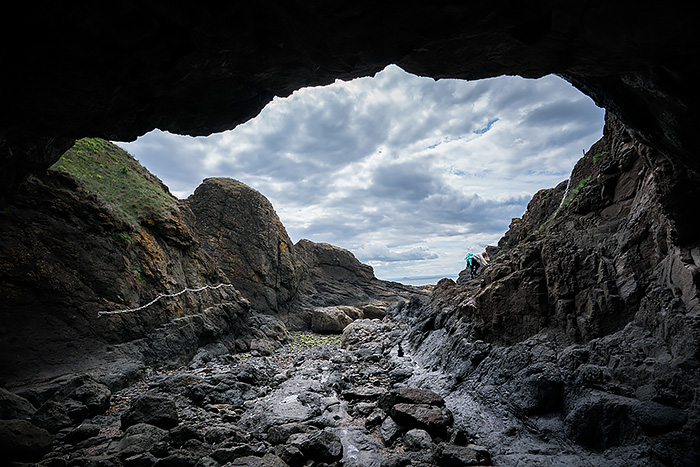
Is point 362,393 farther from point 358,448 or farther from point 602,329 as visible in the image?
point 602,329

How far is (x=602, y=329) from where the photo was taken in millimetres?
7887

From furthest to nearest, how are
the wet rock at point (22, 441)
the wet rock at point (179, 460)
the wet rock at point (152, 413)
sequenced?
the wet rock at point (152, 413), the wet rock at point (179, 460), the wet rock at point (22, 441)

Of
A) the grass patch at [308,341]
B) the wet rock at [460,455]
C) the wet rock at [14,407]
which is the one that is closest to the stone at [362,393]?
the wet rock at [460,455]

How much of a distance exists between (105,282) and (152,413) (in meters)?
8.71

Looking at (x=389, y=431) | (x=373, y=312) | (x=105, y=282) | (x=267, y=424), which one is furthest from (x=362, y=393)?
(x=373, y=312)

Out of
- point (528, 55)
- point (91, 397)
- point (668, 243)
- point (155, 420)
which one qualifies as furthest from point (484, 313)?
point (91, 397)

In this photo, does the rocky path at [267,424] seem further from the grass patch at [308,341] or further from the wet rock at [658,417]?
the grass patch at [308,341]

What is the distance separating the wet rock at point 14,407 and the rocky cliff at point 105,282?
92.7 inches

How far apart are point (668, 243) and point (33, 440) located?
47.3ft

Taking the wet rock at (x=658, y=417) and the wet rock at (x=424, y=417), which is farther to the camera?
the wet rock at (x=424, y=417)

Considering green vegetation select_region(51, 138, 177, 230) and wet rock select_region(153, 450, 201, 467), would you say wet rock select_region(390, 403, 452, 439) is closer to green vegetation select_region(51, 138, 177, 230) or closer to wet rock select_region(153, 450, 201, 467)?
wet rock select_region(153, 450, 201, 467)

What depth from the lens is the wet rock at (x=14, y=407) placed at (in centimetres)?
726

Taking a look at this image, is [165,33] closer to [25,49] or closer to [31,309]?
[25,49]

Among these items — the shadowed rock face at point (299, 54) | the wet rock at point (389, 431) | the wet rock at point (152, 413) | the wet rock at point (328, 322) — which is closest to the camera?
the shadowed rock face at point (299, 54)
